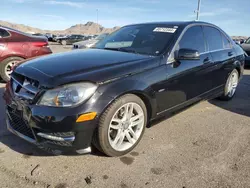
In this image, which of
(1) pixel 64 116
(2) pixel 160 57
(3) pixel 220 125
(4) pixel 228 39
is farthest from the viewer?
(4) pixel 228 39

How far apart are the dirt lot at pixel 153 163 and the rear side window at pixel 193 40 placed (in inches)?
49.2

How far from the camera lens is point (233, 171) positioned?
8.44ft

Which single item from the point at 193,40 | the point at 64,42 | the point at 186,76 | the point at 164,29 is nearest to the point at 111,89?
the point at 186,76

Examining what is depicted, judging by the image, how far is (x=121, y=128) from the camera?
110 inches

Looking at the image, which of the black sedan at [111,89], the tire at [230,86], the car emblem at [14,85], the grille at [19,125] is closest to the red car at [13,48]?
the black sedan at [111,89]

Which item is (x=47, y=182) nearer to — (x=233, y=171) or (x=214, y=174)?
(x=214, y=174)

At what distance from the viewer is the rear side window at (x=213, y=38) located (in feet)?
13.7

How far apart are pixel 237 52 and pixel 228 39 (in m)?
0.39

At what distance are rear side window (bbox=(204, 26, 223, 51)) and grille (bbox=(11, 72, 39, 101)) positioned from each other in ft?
9.70

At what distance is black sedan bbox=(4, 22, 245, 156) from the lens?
7.75 feet

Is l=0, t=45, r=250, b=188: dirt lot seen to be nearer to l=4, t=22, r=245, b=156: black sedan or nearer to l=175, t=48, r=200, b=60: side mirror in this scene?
l=4, t=22, r=245, b=156: black sedan

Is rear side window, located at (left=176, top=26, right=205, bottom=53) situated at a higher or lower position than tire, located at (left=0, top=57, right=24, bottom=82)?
higher

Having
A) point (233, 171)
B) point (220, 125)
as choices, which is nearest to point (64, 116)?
point (233, 171)

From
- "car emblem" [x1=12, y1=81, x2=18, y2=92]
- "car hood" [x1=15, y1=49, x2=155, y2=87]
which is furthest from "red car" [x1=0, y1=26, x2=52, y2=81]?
"car emblem" [x1=12, y1=81, x2=18, y2=92]
